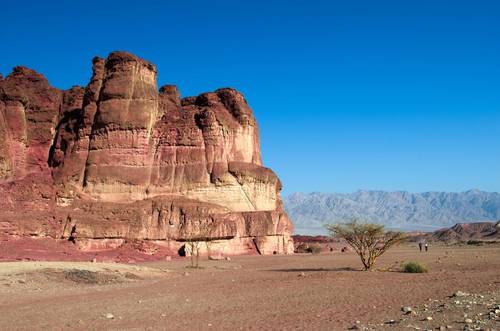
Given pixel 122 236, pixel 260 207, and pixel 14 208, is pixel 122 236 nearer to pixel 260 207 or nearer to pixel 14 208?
pixel 14 208

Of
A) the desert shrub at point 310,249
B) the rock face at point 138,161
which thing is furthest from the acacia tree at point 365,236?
the desert shrub at point 310,249

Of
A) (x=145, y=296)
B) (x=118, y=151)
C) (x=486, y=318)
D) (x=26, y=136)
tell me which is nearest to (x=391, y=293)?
(x=486, y=318)

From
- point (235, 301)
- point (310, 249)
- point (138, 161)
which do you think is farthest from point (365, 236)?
point (310, 249)

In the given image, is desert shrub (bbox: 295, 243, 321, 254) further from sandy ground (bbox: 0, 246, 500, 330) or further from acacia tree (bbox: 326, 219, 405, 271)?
sandy ground (bbox: 0, 246, 500, 330)

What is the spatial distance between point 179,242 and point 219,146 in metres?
13.1

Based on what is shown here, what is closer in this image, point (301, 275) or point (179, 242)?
point (301, 275)

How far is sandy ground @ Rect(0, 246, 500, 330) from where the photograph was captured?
12.8m

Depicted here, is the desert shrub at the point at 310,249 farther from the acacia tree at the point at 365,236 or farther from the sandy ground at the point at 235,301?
the sandy ground at the point at 235,301

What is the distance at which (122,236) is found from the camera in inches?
1806

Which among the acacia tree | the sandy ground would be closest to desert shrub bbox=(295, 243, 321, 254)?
the acacia tree

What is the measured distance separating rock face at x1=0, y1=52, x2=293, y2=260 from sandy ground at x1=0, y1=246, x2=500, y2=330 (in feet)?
65.8

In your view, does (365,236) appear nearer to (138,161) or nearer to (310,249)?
(138,161)

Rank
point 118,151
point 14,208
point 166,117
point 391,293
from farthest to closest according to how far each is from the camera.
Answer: point 166,117
point 118,151
point 14,208
point 391,293

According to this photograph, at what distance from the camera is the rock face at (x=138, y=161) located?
48500 millimetres
